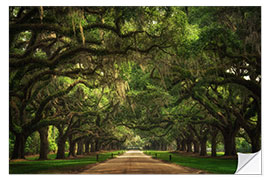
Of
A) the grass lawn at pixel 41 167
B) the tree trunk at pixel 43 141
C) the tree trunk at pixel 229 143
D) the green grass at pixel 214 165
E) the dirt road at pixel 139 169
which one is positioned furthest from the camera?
the tree trunk at pixel 229 143

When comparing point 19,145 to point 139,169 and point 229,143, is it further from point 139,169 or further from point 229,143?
point 229,143

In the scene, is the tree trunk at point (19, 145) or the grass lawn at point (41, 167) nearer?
the grass lawn at point (41, 167)

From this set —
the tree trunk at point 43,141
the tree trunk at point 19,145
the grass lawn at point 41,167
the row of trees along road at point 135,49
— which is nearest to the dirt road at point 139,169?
the grass lawn at point 41,167

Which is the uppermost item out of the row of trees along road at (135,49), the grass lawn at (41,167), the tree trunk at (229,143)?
the row of trees along road at (135,49)

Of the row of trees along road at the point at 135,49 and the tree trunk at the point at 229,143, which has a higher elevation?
the row of trees along road at the point at 135,49

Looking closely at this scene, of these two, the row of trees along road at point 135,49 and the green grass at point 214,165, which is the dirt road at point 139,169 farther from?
the row of trees along road at point 135,49

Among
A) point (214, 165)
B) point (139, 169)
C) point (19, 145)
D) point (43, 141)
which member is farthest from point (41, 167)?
point (43, 141)

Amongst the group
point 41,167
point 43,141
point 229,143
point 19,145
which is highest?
point 19,145

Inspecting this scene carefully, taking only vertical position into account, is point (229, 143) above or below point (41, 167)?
below

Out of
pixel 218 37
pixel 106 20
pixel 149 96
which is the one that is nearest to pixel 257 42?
pixel 218 37

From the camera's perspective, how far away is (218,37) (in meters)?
14.5

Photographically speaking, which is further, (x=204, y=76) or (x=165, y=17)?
(x=204, y=76)

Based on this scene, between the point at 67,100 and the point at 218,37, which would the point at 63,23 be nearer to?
the point at 218,37

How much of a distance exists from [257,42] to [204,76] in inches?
192
